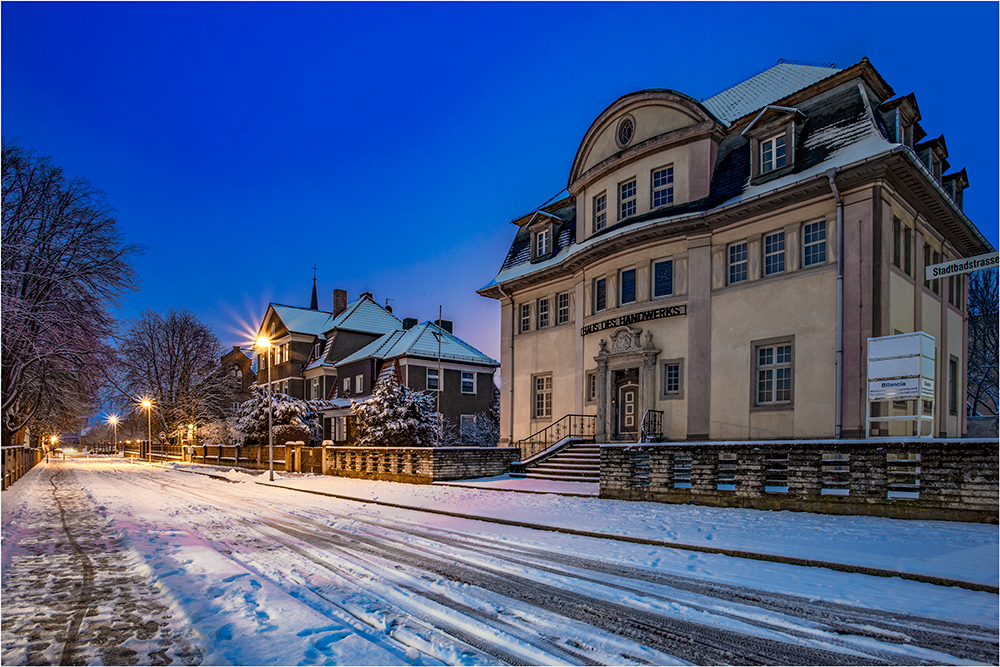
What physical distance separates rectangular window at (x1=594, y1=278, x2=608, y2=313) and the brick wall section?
1029 centimetres

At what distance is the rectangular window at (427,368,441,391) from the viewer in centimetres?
4281

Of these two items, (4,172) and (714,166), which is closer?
(4,172)

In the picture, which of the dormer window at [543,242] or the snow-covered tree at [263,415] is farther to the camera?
the snow-covered tree at [263,415]

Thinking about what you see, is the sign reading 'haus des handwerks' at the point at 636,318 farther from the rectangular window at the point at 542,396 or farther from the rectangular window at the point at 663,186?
the rectangular window at the point at 663,186

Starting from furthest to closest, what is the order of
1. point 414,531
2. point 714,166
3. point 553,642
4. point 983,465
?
point 714,166, point 414,531, point 983,465, point 553,642

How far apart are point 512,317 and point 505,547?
20825 millimetres

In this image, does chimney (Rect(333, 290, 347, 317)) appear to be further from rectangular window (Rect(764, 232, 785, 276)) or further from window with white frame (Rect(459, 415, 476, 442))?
rectangular window (Rect(764, 232, 785, 276))

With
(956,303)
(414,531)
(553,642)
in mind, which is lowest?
(414,531)

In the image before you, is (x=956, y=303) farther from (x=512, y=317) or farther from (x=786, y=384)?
(x=512, y=317)

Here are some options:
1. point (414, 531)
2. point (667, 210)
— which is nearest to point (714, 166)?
point (667, 210)

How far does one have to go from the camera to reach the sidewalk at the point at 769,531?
24.4 feet

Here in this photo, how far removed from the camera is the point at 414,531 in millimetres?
10961

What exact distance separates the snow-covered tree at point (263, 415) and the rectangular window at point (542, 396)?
16654 millimetres

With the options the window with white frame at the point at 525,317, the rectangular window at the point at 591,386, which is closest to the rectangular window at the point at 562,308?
the window with white frame at the point at 525,317
